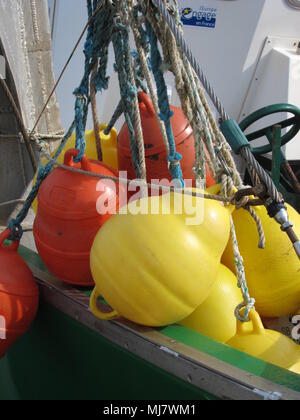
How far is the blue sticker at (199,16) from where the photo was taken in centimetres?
339

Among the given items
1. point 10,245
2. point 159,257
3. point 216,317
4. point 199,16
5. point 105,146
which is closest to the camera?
point 159,257

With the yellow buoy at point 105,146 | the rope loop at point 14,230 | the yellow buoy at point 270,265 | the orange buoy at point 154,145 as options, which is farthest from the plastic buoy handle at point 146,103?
the rope loop at point 14,230

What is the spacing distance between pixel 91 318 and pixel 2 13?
2.02 meters

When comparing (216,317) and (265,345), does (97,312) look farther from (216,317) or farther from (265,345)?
(265,345)

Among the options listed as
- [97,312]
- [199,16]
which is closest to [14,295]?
[97,312]

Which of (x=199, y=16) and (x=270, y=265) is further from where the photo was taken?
(x=199, y=16)

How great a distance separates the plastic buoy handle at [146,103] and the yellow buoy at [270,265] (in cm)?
52

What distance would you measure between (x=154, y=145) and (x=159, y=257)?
66 cm

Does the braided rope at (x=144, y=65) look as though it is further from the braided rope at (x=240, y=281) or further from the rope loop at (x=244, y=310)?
the rope loop at (x=244, y=310)

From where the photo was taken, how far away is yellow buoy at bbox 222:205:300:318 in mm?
1664

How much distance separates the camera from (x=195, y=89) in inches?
61.2

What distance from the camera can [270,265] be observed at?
167cm
